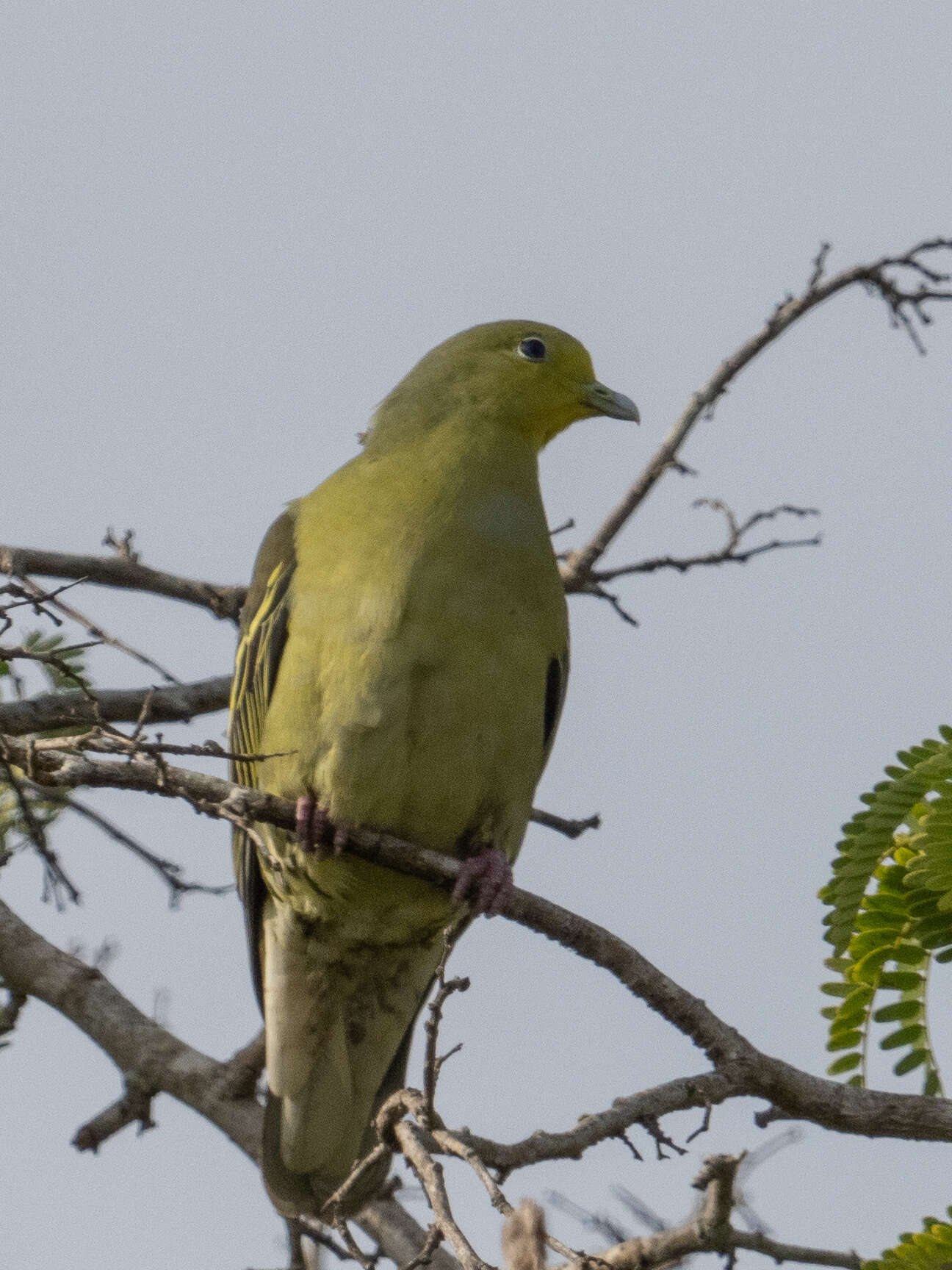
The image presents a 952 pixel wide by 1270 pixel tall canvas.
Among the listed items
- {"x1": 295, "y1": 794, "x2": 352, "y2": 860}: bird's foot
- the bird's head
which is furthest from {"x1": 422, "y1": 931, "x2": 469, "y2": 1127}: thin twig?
the bird's head

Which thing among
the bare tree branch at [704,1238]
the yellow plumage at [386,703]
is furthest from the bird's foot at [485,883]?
the bare tree branch at [704,1238]

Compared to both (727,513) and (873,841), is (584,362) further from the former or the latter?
(873,841)

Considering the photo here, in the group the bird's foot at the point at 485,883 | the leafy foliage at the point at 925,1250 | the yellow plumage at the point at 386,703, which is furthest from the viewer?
the yellow plumage at the point at 386,703

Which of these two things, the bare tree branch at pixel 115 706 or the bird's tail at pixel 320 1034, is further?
the bird's tail at pixel 320 1034

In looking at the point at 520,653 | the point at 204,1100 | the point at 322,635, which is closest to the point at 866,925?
the point at 520,653

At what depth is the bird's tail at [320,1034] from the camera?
5.16 metres

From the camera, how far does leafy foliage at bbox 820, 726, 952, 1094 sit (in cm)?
371

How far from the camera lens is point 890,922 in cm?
382

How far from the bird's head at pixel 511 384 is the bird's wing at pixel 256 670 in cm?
68

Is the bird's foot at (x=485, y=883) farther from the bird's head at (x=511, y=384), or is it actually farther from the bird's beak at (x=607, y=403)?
the bird's beak at (x=607, y=403)

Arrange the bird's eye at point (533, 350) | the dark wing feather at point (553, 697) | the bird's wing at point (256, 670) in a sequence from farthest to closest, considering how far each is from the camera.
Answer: the bird's eye at point (533, 350), the dark wing feather at point (553, 697), the bird's wing at point (256, 670)

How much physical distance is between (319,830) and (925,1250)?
6.53ft

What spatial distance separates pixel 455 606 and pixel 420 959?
4.01 feet

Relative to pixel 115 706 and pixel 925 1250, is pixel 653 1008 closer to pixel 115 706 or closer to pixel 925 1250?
pixel 925 1250
